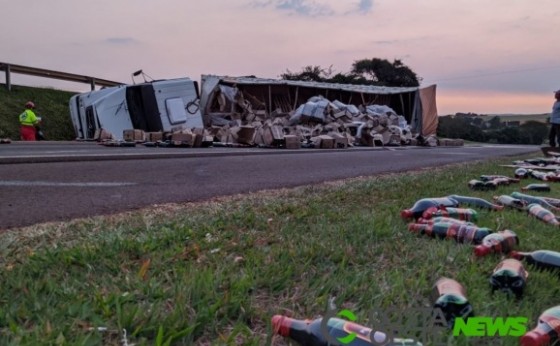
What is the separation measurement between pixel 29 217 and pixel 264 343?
2.47m

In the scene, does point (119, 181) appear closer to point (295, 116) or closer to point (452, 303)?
point (452, 303)

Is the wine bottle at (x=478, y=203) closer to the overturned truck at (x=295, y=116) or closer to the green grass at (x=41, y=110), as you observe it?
the overturned truck at (x=295, y=116)

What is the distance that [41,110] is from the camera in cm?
2161

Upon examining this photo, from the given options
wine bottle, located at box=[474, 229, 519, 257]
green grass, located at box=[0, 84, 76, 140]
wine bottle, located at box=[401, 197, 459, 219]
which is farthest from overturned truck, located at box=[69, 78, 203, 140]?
wine bottle, located at box=[474, 229, 519, 257]

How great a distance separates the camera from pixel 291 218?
10.3 ft

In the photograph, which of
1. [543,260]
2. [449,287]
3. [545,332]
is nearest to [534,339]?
[545,332]

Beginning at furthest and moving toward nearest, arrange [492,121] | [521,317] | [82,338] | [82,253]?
1. [492,121]
2. [82,253]
3. [521,317]
4. [82,338]

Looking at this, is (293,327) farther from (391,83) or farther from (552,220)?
(391,83)

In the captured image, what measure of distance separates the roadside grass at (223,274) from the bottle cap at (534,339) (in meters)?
0.02

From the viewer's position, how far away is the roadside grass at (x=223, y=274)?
147 cm

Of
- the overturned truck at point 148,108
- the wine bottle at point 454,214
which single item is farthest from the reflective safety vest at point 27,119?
the wine bottle at point 454,214

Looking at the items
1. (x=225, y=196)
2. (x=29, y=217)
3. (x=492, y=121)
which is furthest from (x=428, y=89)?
(x=29, y=217)

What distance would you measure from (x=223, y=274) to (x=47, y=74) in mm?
23122

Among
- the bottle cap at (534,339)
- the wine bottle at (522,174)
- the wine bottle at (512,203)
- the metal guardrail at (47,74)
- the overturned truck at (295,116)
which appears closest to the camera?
the bottle cap at (534,339)
